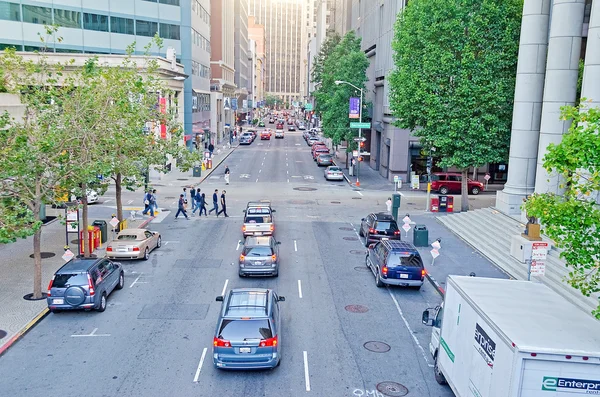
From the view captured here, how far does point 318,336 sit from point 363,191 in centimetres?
3030

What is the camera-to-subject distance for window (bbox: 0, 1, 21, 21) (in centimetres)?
5059

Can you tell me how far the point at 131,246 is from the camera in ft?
76.2

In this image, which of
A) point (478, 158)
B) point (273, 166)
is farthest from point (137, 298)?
point (273, 166)

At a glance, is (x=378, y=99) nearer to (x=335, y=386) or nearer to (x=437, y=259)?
(x=437, y=259)

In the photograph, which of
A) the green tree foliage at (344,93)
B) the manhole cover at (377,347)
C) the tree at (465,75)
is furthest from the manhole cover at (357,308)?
the green tree foliage at (344,93)

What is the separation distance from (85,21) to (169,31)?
942 centimetres

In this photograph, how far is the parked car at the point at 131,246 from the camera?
76.1ft

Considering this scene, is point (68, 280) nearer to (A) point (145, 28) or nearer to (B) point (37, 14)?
(B) point (37, 14)

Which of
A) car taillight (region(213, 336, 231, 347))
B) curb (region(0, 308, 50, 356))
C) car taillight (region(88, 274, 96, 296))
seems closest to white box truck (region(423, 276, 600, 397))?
car taillight (region(213, 336, 231, 347))

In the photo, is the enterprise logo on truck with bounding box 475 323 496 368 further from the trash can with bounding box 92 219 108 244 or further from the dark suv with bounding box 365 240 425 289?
the trash can with bounding box 92 219 108 244

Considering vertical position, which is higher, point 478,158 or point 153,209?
point 478,158

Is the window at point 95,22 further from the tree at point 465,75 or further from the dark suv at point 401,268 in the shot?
the dark suv at point 401,268

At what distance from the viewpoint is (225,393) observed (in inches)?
495

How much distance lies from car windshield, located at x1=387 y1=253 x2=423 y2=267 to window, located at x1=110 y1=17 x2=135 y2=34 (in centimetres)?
4821
